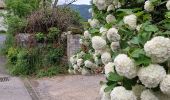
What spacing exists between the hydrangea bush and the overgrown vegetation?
10684 mm

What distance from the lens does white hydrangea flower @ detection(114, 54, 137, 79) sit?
7.04 feet

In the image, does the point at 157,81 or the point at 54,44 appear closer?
the point at 157,81

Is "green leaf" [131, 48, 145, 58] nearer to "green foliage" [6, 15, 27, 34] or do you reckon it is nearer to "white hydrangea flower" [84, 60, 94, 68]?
"white hydrangea flower" [84, 60, 94, 68]

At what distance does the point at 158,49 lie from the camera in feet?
6.85

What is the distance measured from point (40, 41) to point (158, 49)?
12714 mm

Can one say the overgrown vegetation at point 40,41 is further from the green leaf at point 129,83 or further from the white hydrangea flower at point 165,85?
the white hydrangea flower at point 165,85

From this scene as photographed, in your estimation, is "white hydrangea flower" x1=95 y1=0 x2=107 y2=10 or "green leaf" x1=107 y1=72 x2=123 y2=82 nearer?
"green leaf" x1=107 y1=72 x2=123 y2=82

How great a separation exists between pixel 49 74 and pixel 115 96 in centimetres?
1115

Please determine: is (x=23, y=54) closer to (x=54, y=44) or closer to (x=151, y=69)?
(x=54, y=44)

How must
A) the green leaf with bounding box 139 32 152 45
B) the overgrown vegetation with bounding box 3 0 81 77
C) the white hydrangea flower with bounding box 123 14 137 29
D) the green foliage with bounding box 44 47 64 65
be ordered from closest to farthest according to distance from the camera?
the green leaf with bounding box 139 32 152 45
the white hydrangea flower with bounding box 123 14 137 29
the overgrown vegetation with bounding box 3 0 81 77
the green foliage with bounding box 44 47 64 65

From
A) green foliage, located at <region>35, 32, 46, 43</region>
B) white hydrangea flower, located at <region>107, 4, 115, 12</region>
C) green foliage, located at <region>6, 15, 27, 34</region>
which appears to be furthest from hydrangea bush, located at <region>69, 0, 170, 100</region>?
green foliage, located at <region>6, 15, 27, 34</region>

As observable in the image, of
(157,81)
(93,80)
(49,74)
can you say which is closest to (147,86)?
(157,81)

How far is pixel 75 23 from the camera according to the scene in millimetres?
15273

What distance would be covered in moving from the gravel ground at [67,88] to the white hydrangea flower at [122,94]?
6.38 meters
